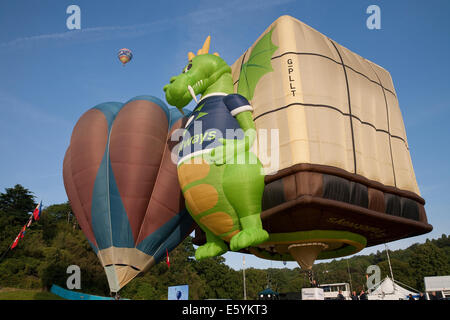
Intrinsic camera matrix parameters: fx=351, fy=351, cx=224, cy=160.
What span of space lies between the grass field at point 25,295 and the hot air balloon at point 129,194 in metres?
13.1

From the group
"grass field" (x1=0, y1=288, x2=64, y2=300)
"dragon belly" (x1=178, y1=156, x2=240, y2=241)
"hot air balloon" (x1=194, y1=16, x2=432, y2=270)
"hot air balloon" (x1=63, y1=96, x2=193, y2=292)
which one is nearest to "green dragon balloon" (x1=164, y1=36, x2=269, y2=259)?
"dragon belly" (x1=178, y1=156, x2=240, y2=241)

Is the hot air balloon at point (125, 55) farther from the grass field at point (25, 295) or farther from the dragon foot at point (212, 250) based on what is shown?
the dragon foot at point (212, 250)

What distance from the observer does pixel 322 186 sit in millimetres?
6242

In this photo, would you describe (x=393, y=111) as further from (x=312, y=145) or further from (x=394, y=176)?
(x=312, y=145)

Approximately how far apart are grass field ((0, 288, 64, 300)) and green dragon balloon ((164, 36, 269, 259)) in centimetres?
1792

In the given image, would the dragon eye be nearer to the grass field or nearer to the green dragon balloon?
the green dragon balloon

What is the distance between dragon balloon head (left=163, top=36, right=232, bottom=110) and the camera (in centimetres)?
846

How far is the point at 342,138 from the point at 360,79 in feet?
6.44

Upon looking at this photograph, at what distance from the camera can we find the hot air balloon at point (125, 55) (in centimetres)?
2236

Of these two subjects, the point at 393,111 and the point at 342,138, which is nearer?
the point at 342,138

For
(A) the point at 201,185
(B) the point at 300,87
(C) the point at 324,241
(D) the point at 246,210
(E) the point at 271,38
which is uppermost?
(E) the point at 271,38

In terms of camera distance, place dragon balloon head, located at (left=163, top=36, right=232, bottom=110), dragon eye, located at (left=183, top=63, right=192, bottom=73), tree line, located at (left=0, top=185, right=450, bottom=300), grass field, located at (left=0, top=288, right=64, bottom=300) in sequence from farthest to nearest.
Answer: tree line, located at (left=0, top=185, right=450, bottom=300) → grass field, located at (left=0, top=288, right=64, bottom=300) → dragon eye, located at (left=183, top=63, right=192, bottom=73) → dragon balloon head, located at (left=163, top=36, right=232, bottom=110)

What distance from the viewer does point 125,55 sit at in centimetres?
2239
